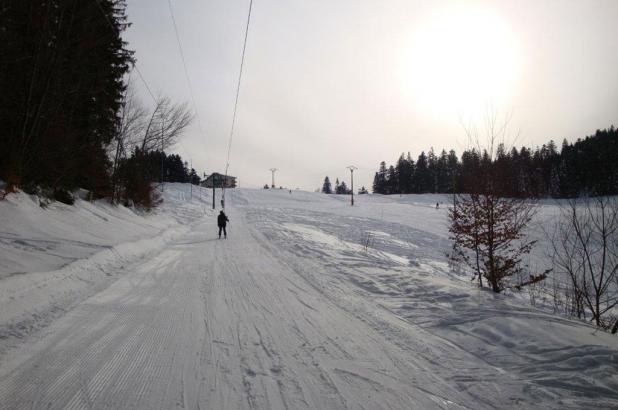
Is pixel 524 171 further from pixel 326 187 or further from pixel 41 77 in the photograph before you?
pixel 326 187

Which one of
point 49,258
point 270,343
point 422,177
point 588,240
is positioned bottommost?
point 270,343

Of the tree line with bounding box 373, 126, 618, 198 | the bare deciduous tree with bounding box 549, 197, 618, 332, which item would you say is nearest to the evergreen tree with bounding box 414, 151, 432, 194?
the tree line with bounding box 373, 126, 618, 198

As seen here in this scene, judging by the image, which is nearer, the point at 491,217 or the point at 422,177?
the point at 491,217

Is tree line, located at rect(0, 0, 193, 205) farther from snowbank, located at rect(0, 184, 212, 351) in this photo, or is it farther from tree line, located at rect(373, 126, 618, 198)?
tree line, located at rect(373, 126, 618, 198)

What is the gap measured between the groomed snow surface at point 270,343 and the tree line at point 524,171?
2.95 m

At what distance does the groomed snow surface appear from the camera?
2879mm

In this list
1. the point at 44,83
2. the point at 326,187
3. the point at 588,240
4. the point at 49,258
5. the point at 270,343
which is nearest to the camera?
the point at 270,343

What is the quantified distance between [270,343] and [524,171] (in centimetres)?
818

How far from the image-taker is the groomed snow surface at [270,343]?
2.88 m

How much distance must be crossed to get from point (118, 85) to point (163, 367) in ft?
65.8

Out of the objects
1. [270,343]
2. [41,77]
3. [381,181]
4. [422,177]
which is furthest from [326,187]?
[270,343]

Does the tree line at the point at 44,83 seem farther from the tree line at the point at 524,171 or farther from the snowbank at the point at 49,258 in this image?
the tree line at the point at 524,171

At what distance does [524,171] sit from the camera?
830 cm

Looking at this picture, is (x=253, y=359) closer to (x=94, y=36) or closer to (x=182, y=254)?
(x=182, y=254)
